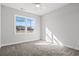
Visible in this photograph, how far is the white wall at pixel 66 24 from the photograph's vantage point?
12.3 ft

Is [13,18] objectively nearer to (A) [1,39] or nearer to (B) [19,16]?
(B) [19,16]

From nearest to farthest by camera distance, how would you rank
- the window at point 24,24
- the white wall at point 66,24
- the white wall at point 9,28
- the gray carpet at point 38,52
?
the gray carpet at point 38,52 → the white wall at point 66,24 → the white wall at point 9,28 → the window at point 24,24

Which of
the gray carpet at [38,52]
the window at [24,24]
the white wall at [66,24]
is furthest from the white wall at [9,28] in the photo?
the white wall at [66,24]

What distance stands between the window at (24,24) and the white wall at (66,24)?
1.75 metres

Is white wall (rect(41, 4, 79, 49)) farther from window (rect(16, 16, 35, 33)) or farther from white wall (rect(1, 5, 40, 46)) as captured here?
white wall (rect(1, 5, 40, 46))

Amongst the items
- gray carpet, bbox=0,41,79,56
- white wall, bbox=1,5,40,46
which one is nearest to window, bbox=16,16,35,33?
white wall, bbox=1,5,40,46

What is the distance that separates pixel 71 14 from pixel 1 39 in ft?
13.5

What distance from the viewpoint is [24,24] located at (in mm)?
5855

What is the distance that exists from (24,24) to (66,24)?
10.3ft

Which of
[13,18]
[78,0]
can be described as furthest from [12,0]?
[13,18]

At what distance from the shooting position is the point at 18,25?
5.44m

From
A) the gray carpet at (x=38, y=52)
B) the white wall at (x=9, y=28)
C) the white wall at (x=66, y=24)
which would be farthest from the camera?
the white wall at (x=9, y=28)

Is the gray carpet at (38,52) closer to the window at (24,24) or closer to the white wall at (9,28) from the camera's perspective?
the white wall at (9,28)

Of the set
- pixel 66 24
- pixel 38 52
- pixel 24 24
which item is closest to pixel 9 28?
pixel 24 24
